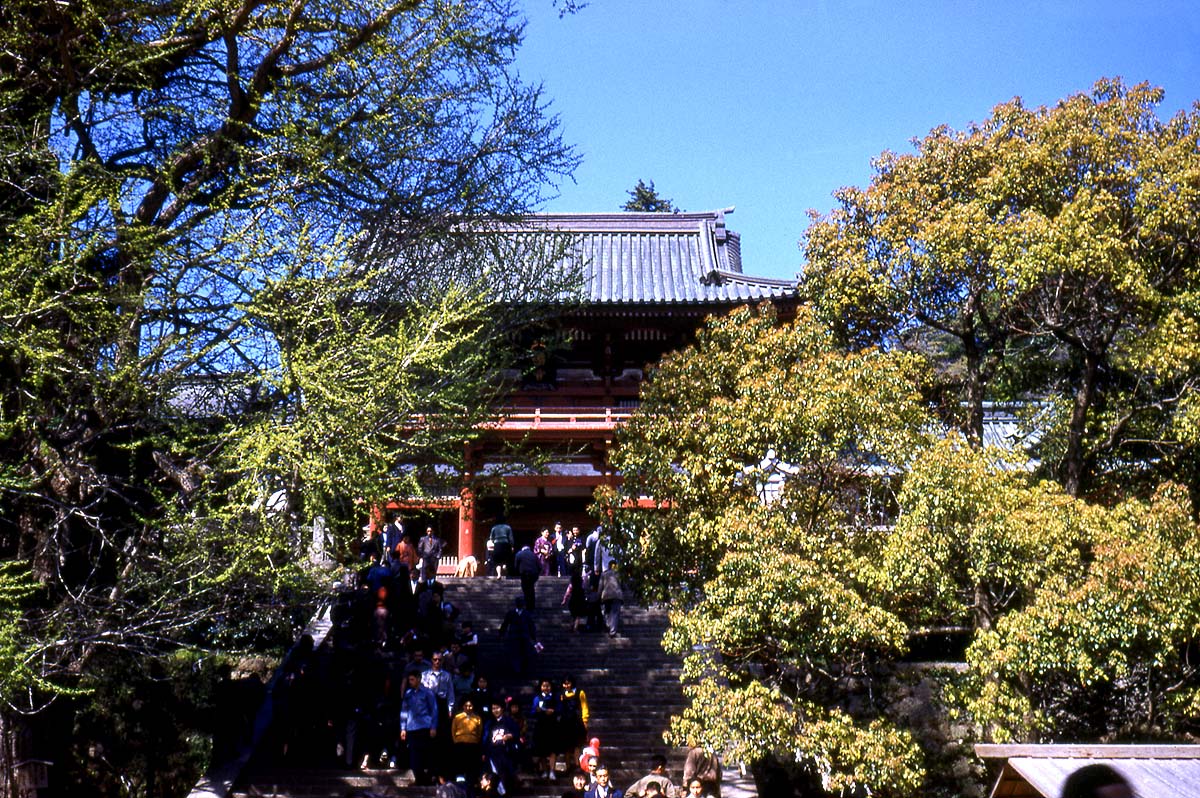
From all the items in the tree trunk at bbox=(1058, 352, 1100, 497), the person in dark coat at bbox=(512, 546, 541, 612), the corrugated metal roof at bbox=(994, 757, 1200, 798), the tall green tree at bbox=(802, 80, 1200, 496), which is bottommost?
the corrugated metal roof at bbox=(994, 757, 1200, 798)

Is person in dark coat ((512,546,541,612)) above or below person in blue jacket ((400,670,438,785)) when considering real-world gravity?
above

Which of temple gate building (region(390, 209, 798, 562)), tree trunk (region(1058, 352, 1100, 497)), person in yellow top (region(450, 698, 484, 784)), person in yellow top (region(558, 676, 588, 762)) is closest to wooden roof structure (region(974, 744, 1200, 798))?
person in yellow top (region(450, 698, 484, 784))

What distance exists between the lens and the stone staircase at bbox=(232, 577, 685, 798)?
1135 centimetres

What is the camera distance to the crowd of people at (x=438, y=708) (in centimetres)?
1077

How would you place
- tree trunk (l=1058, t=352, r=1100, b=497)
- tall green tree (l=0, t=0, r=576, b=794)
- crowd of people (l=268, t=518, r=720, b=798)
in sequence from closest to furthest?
tall green tree (l=0, t=0, r=576, b=794), crowd of people (l=268, t=518, r=720, b=798), tree trunk (l=1058, t=352, r=1100, b=497)

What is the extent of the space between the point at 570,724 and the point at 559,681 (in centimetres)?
233

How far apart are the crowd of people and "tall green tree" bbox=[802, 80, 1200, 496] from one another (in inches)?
216

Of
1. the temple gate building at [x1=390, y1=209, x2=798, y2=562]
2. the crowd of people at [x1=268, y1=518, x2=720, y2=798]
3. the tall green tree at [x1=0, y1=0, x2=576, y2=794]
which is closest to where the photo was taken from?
the tall green tree at [x1=0, y1=0, x2=576, y2=794]

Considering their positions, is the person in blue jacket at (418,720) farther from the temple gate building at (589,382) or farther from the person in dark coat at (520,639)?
the temple gate building at (589,382)

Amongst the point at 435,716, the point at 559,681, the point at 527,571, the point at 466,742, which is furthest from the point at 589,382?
the point at 466,742

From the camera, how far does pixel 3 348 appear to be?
800cm

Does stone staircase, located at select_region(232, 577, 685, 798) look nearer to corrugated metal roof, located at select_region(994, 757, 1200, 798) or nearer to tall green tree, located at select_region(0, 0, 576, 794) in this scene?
tall green tree, located at select_region(0, 0, 576, 794)

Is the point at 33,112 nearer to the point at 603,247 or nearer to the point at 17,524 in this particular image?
the point at 17,524

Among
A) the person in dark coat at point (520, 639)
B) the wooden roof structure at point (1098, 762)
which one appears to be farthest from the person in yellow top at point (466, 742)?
the wooden roof structure at point (1098, 762)
